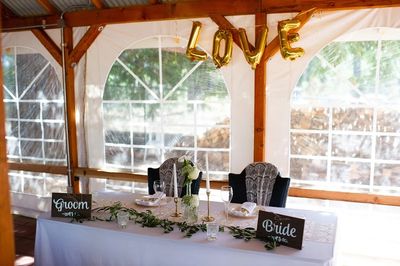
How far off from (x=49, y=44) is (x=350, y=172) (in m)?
3.57

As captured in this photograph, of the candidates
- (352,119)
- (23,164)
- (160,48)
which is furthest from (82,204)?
(23,164)

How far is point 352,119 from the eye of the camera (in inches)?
138

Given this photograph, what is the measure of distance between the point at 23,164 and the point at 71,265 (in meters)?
2.92

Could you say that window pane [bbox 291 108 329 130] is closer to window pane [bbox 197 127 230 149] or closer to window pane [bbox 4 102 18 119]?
window pane [bbox 197 127 230 149]

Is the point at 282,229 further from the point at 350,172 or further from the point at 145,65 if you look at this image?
the point at 145,65

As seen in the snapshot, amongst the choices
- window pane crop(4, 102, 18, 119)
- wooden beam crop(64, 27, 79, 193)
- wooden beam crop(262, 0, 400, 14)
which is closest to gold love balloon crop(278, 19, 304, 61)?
wooden beam crop(262, 0, 400, 14)

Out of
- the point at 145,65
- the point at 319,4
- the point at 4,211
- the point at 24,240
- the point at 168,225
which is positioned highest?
the point at 319,4

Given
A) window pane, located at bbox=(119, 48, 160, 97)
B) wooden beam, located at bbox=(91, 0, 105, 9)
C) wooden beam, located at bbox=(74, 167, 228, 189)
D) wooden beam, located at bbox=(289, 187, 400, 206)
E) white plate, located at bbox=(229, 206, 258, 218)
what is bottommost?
wooden beam, located at bbox=(289, 187, 400, 206)

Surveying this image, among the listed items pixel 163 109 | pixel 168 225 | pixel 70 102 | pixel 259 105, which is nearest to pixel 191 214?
pixel 168 225

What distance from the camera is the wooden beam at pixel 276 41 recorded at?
3.34m

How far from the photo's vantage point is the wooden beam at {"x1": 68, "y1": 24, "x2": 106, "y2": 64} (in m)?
4.21

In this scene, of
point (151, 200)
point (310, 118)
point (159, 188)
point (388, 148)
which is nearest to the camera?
point (159, 188)

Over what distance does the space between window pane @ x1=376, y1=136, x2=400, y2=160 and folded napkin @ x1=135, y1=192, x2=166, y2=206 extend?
6.68ft

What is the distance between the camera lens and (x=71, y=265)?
230 centimetres
